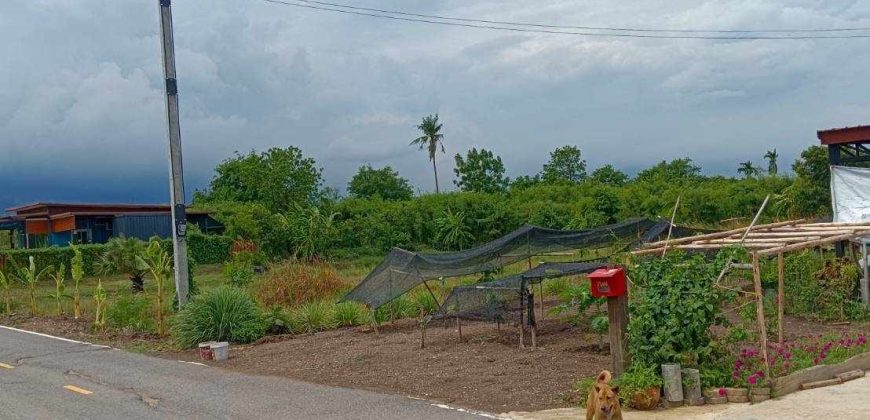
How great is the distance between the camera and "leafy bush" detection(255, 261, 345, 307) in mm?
20750

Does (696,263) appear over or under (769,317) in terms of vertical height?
over

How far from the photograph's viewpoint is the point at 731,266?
33.8ft

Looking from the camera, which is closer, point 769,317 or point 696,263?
point 696,263

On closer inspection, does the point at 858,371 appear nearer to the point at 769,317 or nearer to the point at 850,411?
the point at 850,411

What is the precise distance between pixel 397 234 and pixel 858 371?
36608 mm

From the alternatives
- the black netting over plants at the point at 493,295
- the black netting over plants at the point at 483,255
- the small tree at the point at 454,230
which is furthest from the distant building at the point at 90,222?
the black netting over plants at the point at 493,295

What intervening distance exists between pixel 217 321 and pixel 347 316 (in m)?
2.82

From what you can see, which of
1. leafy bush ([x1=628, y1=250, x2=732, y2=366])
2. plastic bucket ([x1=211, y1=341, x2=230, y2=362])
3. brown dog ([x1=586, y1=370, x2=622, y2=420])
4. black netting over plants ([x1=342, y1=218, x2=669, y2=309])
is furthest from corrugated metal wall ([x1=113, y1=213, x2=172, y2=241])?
→ brown dog ([x1=586, y1=370, x2=622, y2=420])

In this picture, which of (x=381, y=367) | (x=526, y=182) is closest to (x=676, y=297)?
(x=381, y=367)

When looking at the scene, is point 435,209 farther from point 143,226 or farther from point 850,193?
point 850,193

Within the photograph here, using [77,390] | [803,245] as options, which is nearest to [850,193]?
[803,245]

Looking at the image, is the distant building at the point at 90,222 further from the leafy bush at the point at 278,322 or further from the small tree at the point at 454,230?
the leafy bush at the point at 278,322

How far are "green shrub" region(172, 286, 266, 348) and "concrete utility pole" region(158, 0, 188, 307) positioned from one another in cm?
112

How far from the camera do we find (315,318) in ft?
58.4
